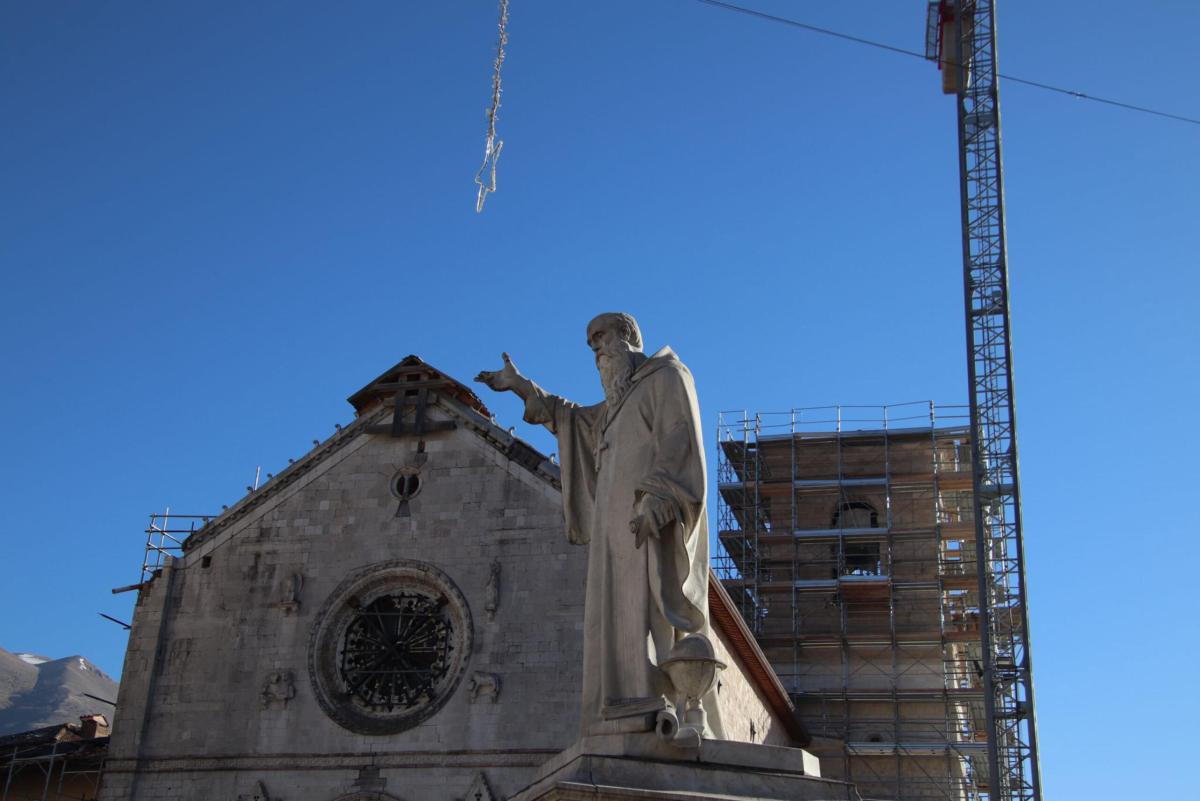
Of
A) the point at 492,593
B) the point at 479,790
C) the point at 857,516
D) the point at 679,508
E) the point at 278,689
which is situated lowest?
the point at 479,790

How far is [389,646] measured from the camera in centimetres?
2455

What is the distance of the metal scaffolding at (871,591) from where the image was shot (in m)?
34.9

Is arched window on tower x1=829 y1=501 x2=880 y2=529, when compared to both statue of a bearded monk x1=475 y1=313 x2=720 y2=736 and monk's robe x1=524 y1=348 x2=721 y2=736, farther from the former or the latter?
monk's robe x1=524 y1=348 x2=721 y2=736

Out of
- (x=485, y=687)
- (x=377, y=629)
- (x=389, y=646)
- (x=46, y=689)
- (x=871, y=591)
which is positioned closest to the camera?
(x=485, y=687)

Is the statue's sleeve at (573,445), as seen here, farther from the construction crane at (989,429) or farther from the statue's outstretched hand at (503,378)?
the construction crane at (989,429)

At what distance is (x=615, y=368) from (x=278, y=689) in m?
18.2

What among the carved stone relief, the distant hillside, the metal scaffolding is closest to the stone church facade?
the carved stone relief

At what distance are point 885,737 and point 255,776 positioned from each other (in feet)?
58.4

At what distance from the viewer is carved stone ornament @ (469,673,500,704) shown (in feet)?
76.0

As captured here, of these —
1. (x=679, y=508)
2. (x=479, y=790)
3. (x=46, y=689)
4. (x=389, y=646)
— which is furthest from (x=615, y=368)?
(x=46, y=689)

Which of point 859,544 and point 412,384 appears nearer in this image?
point 412,384

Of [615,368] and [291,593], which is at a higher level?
[291,593]

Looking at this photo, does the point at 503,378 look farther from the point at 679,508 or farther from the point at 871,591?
the point at 871,591

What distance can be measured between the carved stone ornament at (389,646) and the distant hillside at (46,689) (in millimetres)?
74216
